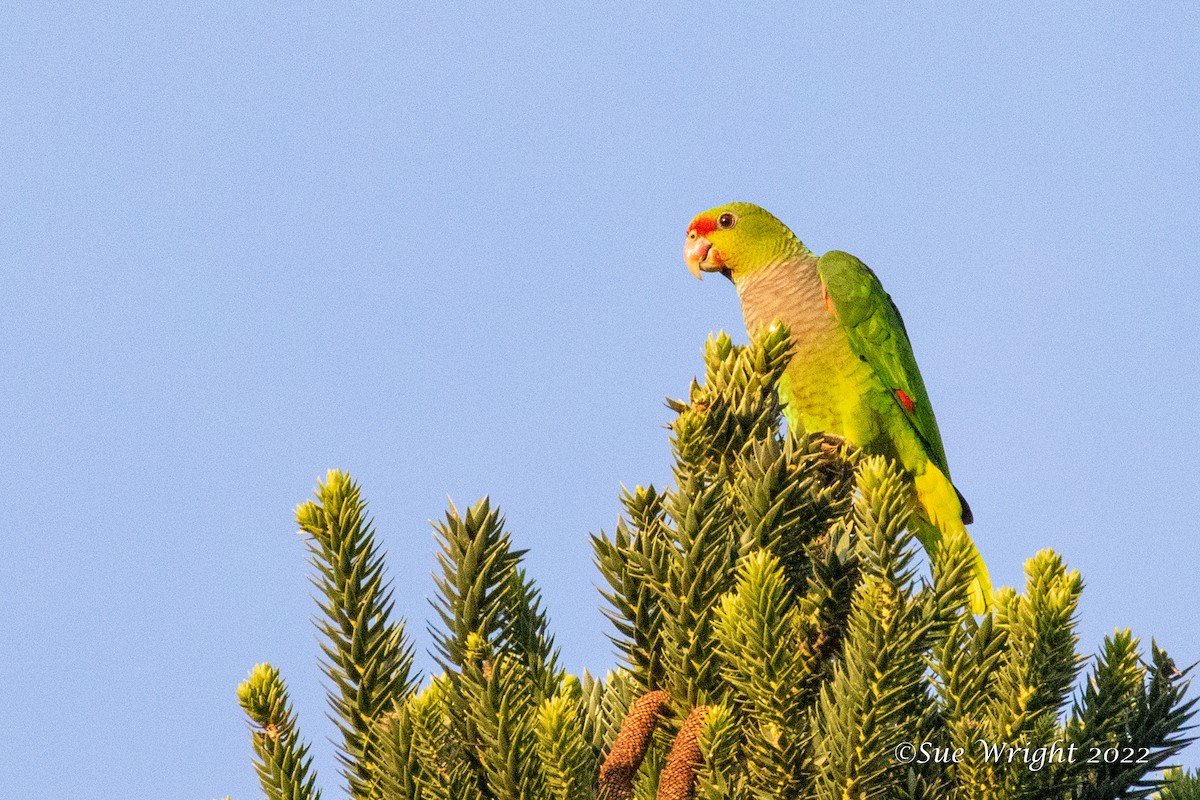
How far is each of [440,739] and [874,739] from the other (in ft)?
2.74

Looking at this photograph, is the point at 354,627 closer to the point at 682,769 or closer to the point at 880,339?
the point at 682,769

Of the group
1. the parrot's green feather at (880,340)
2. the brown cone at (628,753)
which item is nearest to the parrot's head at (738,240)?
the parrot's green feather at (880,340)

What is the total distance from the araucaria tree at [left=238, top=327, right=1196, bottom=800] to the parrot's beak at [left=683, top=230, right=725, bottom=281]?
21.0ft

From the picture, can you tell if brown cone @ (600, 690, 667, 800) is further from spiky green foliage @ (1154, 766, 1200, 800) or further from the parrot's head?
the parrot's head

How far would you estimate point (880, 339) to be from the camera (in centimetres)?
755

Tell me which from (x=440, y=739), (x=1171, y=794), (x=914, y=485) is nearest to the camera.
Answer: (x=440, y=739)

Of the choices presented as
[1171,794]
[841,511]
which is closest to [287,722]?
[841,511]

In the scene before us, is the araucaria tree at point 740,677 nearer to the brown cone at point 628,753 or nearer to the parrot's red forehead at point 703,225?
the brown cone at point 628,753

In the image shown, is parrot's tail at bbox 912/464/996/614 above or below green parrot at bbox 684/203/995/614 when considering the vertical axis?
below

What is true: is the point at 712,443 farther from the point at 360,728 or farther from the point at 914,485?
the point at 914,485

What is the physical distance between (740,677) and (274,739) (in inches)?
38.1

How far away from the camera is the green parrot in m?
7.30

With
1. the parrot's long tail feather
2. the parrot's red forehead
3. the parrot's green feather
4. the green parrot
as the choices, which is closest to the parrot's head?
the parrot's red forehead

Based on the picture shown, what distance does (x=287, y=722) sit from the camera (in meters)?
2.28
